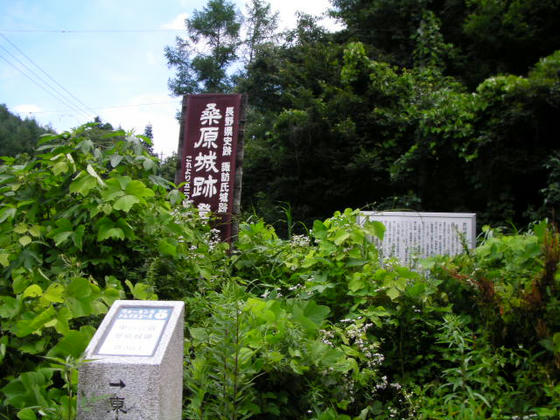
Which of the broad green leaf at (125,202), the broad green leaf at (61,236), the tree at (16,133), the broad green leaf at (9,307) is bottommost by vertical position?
the broad green leaf at (9,307)

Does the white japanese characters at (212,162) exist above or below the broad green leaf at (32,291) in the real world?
above

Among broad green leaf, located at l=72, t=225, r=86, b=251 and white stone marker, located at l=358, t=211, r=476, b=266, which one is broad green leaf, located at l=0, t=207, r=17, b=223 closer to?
broad green leaf, located at l=72, t=225, r=86, b=251

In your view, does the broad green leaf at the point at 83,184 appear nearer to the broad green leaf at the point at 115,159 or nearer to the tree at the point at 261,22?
the broad green leaf at the point at 115,159

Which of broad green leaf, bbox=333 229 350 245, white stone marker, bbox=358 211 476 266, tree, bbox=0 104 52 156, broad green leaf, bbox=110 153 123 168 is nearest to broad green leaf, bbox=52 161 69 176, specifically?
broad green leaf, bbox=110 153 123 168

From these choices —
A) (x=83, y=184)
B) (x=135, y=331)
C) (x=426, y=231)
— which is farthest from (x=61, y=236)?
(x=426, y=231)

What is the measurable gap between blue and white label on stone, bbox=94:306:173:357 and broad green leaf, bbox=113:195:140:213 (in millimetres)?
717

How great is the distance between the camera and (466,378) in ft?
6.38

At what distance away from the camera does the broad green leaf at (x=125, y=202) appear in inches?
88.5

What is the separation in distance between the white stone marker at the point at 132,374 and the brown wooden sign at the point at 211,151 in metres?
3.45

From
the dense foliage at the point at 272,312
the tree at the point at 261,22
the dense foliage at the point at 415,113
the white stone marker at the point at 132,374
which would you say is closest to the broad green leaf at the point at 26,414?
the dense foliage at the point at 272,312

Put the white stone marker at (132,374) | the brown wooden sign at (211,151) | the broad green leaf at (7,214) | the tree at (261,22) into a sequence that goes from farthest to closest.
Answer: the tree at (261,22)
the brown wooden sign at (211,151)
the broad green leaf at (7,214)
the white stone marker at (132,374)

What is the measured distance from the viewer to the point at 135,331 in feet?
→ 5.12

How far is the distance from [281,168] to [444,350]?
858 centimetres

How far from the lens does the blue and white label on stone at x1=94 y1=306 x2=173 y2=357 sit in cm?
148
